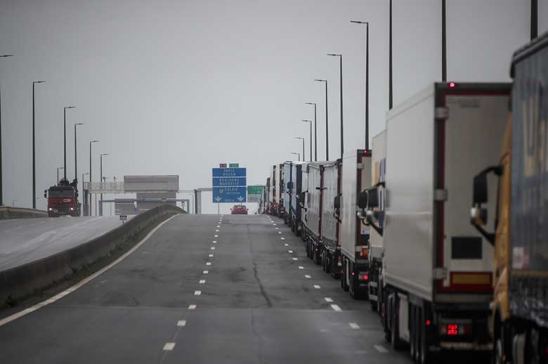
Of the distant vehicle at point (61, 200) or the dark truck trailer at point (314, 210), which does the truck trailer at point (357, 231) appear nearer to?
the dark truck trailer at point (314, 210)

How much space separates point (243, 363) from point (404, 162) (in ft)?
12.6

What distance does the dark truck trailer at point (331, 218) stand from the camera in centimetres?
4084

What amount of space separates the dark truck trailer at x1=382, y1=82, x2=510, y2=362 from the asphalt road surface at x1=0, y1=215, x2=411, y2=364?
105 inches

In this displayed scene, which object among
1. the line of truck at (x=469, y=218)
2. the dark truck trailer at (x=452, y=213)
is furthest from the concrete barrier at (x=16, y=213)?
the dark truck trailer at (x=452, y=213)

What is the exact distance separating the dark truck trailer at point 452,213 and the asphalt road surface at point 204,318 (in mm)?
2660

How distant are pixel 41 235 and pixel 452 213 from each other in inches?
2178

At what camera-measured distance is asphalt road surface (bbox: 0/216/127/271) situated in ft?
184

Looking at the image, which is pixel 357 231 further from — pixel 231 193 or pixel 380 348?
pixel 231 193

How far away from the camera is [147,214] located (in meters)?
77.9

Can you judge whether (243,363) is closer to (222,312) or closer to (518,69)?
(518,69)

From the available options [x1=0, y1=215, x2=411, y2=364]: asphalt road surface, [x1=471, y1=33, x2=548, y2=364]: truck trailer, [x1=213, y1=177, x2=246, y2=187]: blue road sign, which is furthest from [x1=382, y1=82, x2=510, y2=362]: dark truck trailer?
[x1=213, y1=177, x2=246, y2=187]: blue road sign

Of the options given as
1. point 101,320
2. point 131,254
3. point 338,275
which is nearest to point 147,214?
point 131,254

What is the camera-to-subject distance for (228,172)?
128 m

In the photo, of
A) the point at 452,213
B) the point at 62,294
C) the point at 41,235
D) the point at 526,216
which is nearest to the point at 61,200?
the point at 41,235
